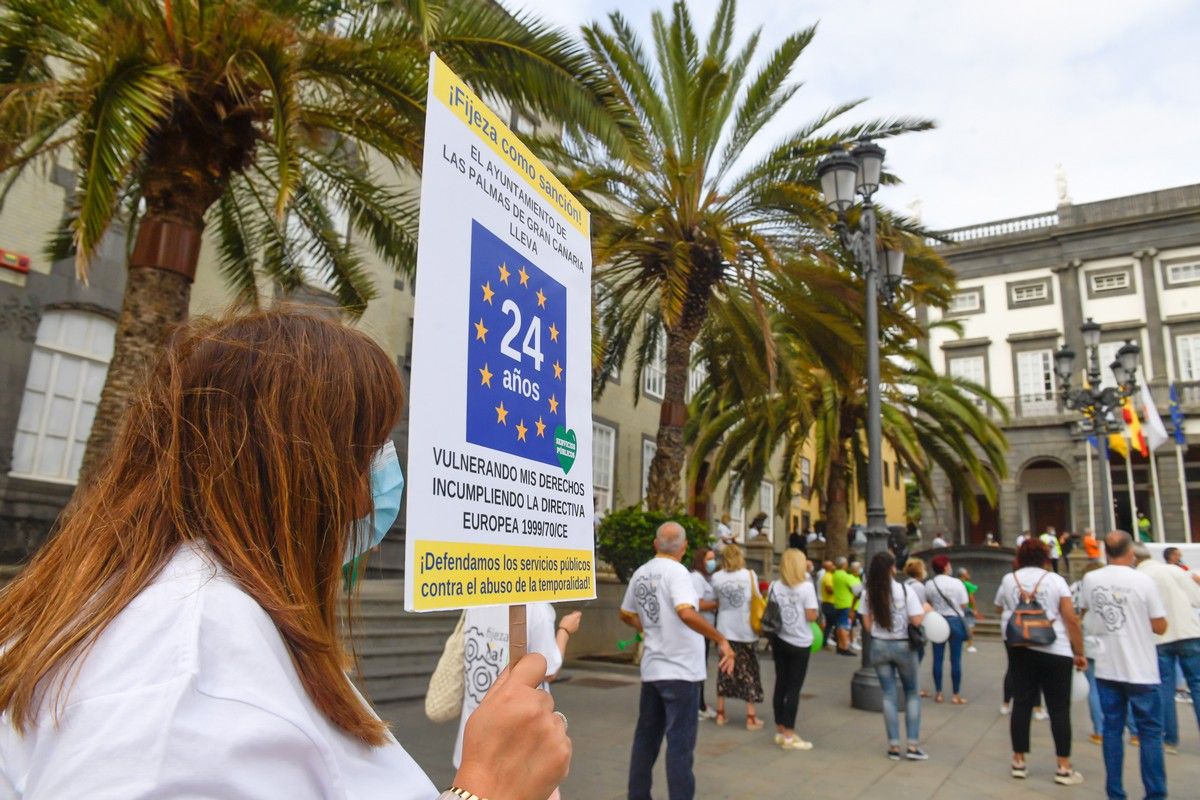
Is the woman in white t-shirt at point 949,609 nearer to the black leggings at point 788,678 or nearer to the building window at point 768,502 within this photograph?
the black leggings at point 788,678

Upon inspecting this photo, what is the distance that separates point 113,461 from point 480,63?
743 centimetres

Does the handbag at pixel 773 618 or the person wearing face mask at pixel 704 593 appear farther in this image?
the person wearing face mask at pixel 704 593

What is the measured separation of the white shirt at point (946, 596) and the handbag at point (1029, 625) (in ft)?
13.6

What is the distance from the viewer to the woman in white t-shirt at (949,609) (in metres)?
10.8

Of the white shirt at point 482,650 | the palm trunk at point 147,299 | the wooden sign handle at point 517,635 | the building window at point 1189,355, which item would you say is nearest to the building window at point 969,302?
the building window at point 1189,355

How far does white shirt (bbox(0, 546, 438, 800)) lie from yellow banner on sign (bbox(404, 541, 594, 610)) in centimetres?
52

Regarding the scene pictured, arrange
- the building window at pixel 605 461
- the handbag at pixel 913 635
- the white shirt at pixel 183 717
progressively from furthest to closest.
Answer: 1. the building window at pixel 605 461
2. the handbag at pixel 913 635
3. the white shirt at pixel 183 717

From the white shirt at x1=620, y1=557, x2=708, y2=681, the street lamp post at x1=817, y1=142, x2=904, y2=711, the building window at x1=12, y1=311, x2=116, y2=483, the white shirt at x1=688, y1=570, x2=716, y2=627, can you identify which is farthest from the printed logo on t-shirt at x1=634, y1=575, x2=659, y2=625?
the building window at x1=12, y1=311, x2=116, y2=483

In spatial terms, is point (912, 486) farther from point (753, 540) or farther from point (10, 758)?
point (10, 758)

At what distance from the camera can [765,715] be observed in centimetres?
974

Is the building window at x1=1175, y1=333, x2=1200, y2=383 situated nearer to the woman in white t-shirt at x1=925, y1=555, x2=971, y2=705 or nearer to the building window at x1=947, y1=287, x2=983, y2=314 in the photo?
the building window at x1=947, y1=287, x2=983, y2=314

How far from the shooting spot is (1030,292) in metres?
41.3

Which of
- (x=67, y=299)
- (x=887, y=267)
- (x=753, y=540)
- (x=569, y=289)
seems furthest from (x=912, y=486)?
(x=569, y=289)

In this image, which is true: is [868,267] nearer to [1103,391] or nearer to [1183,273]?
[1103,391]
